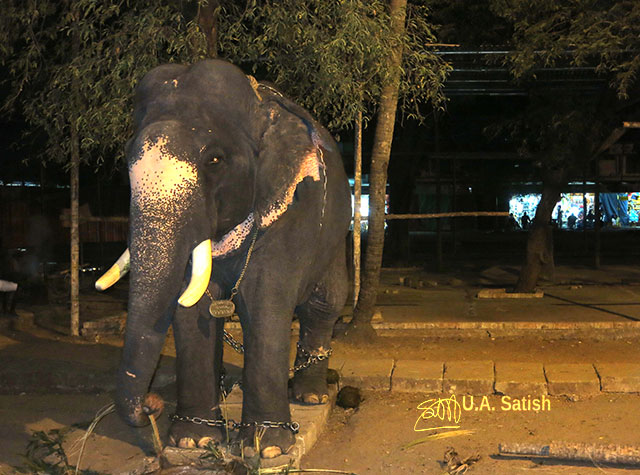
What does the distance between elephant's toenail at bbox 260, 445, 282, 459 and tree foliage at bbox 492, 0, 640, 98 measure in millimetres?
6637

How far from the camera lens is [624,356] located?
27.8ft

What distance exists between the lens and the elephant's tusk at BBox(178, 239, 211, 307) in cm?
420

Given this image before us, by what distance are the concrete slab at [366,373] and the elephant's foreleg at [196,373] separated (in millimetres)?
2343

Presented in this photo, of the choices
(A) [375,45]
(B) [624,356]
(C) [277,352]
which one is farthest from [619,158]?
(C) [277,352]

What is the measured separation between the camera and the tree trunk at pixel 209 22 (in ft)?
24.9

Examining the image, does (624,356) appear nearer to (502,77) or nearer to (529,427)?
(529,427)

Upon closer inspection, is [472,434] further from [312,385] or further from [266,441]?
[266,441]

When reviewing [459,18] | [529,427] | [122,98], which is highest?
[459,18]

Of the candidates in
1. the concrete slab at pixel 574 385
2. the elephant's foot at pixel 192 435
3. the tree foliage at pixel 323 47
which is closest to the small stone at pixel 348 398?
the concrete slab at pixel 574 385

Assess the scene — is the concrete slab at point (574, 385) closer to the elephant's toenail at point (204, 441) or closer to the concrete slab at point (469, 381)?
the concrete slab at point (469, 381)

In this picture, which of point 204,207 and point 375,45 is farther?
point 375,45

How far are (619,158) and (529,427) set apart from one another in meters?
16.0

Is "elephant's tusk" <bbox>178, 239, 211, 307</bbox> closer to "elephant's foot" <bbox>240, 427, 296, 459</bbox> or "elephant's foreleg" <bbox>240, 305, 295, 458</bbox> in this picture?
"elephant's foreleg" <bbox>240, 305, 295, 458</bbox>
